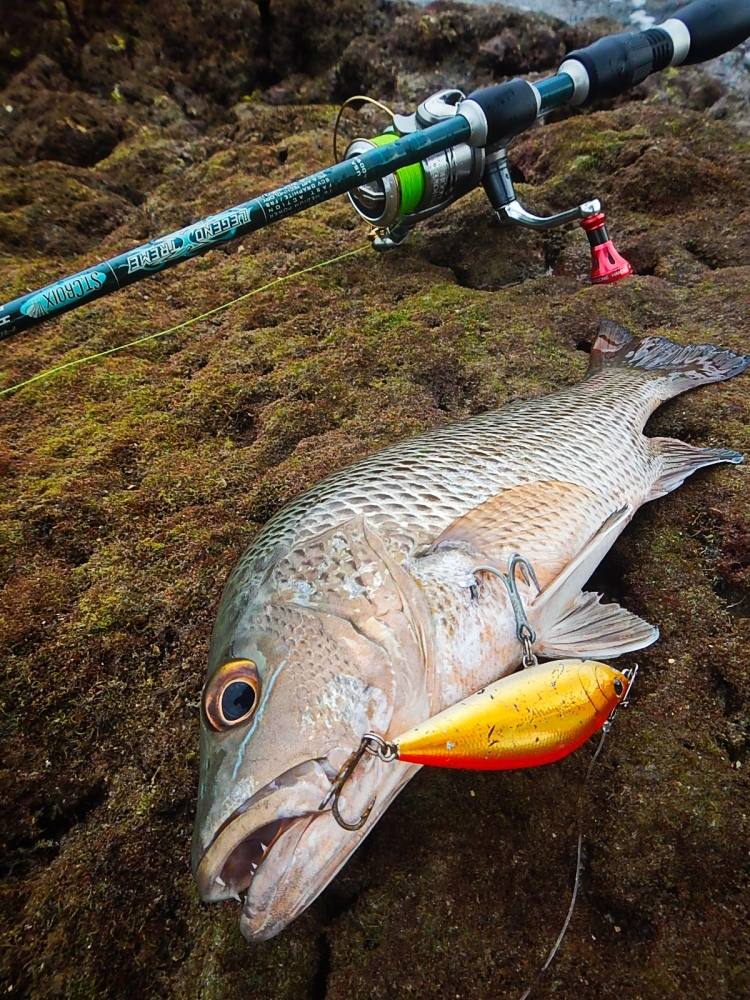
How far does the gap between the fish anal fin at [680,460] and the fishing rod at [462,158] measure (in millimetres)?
1438

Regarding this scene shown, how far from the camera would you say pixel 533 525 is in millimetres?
2061

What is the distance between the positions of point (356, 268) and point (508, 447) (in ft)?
7.34

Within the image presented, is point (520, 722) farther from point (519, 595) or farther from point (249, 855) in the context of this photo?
point (249, 855)

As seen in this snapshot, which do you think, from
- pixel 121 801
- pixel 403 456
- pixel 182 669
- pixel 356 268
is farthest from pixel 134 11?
pixel 121 801

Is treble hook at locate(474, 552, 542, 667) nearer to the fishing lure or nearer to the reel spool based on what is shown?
the fishing lure

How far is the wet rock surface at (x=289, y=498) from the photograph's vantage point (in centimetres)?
157

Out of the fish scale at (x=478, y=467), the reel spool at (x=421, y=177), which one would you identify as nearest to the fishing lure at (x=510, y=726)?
the fish scale at (x=478, y=467)

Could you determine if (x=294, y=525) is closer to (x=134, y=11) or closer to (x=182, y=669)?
(x=182, y=669)

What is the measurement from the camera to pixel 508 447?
228 cm

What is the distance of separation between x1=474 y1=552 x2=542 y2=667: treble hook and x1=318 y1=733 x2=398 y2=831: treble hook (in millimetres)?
581

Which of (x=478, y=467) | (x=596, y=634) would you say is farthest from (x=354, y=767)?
(x=478, y=467)

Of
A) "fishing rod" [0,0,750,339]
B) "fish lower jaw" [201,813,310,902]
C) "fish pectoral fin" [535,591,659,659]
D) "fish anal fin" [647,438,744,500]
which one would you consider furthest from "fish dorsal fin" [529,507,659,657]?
"fishing rod" [0,0,750,339]

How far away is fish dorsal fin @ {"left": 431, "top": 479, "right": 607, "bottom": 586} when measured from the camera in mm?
1952

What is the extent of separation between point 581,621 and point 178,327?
2899 mm
